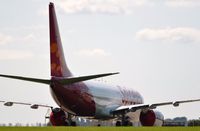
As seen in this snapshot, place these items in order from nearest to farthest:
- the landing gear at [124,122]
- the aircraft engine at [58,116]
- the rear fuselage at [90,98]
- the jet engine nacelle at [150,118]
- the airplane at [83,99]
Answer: the airplane at [83,99]
the rear fuselage at [90,98]
the aircraft engine at [58,116]
the jet engine nacelle at [150,118]
the landing gear at [124,122]

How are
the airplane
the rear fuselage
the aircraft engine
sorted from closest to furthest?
the airplane
the rear fuselage
the aircraft engine

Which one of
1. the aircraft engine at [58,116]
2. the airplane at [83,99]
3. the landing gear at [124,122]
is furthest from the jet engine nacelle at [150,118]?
the aircraft engine at [58,116]

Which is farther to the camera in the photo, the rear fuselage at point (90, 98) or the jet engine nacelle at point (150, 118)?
the jet engine nacelle at point (150, 118)

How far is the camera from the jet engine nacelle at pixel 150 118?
62.4m

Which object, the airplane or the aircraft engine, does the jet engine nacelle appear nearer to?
the airplane

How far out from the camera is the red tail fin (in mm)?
53938

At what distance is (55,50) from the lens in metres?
54.2

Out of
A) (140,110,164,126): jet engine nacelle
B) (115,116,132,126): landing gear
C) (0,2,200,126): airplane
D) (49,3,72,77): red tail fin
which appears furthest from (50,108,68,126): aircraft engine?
(140,110,164,126): jet engine nacelle

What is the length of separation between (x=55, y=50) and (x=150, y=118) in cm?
1376

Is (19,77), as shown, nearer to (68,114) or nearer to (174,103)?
(68,114)

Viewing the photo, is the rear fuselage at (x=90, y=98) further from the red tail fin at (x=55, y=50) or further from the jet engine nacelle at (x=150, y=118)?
the jet engine nacelle at (x=150, y=118)

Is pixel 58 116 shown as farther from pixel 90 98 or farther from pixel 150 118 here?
pixel 150 118

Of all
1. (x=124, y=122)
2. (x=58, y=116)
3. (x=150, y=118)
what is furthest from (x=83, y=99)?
(x=150, y=118)

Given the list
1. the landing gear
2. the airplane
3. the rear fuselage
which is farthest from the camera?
the landing gear
